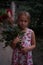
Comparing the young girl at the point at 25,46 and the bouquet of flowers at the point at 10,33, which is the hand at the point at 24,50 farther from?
the bouquet of flowers at the point at 10,33

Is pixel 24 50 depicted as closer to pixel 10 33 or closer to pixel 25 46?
pixel 25 46

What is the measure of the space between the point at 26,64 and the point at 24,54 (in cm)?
14

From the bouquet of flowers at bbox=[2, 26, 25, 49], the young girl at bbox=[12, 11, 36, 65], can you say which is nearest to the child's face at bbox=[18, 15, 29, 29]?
the young girl at bbox=[12, 11, 36, 65]

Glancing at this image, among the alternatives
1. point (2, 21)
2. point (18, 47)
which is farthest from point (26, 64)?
point (2, 21)

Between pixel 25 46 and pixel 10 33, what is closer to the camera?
pixel 10 33

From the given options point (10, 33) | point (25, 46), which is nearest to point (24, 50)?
→ point (25, 46)

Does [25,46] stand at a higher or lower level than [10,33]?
lower

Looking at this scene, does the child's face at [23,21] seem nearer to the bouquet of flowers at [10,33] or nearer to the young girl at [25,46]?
the young girl at [25,46]

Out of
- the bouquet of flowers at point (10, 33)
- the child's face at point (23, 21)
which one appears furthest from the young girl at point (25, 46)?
the bouquet of flowers at point (10, 33)

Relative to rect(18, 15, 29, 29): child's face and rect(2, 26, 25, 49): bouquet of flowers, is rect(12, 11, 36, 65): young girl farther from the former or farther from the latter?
rect(2, 26, 25, 49): bouquet of flowers

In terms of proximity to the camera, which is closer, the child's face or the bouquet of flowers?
the bouquet of flowers

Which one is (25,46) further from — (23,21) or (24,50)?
(23,21)

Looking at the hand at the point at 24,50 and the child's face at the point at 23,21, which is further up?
the child's face at the point at 23,21

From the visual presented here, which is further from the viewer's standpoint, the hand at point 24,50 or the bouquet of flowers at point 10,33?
the hand at point 24,50
